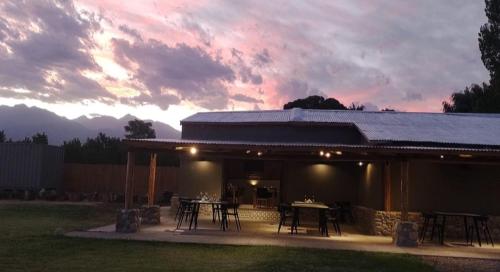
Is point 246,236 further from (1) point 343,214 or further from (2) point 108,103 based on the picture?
(2) point 108,103

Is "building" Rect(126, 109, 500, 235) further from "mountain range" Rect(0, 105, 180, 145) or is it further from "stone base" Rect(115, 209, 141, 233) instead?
"mountain range" Rect(0, 105, 180, 145)

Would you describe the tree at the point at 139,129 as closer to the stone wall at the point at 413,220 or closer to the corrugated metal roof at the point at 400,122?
the corrugated metal roof at the point at 400,122

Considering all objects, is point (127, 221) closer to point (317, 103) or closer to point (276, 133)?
point (276, 133)

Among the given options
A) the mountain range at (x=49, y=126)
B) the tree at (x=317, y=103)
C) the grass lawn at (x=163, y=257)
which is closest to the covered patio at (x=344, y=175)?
the grass lawn at (x=163, y=257)

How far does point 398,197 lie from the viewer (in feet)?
45.4

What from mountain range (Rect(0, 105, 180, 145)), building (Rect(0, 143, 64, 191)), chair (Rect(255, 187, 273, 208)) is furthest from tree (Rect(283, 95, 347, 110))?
mountain range (Rect(0, 105, 180, 145))

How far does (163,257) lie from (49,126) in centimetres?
15726

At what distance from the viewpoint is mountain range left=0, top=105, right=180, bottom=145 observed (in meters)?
149

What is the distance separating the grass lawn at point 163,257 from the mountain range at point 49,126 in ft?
435

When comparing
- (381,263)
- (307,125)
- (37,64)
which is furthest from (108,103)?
(381,263)

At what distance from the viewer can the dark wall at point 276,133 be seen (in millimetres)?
17828

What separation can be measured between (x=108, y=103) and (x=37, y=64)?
22.9 feet

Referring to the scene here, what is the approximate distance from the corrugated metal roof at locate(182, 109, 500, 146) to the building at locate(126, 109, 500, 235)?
0.11 feet

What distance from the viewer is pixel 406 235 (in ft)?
39.1
